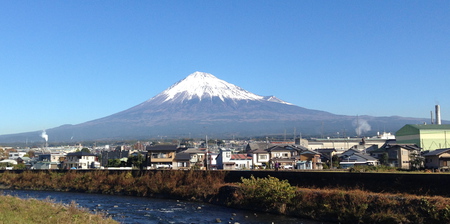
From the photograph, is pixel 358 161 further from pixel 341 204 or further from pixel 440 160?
pixel 341 204

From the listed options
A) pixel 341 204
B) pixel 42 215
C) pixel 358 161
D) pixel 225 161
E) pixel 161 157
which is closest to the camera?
pixel 42 215

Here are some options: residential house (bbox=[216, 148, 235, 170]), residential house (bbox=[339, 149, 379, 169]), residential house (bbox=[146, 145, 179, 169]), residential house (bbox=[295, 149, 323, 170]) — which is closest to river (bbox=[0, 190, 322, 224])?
residential house (bbox=[216, 148, 235, 170])

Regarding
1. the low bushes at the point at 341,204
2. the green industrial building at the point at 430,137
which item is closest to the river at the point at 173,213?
the low bushes at the point at 341,204

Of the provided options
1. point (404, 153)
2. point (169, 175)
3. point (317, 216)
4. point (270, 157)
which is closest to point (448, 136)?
point (404, 153)

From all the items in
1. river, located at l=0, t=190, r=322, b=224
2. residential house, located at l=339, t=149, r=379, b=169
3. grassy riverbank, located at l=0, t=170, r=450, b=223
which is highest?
residential house, located at l=339, t=149, r=379, b=169

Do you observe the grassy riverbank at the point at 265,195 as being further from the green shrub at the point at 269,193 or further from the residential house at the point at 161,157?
the residential house at the point at 161,157

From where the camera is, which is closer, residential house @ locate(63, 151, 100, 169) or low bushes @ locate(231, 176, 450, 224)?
low bushes @ locate(231, 176, 450, 224)

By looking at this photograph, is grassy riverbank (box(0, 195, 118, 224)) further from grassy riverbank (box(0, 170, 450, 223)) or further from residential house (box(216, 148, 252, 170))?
residential house (box(216, 148, 252, 170))

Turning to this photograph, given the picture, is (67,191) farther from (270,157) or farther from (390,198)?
(390,198)

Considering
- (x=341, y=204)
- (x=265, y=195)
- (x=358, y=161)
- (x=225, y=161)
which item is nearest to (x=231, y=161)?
(x=225, y=161)
